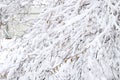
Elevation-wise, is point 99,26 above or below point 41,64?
above

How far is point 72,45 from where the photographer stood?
3.33 m

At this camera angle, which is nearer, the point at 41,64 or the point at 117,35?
the point at 117,35

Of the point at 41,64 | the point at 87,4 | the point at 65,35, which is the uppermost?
the point at 87,4

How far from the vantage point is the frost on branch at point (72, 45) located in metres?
3.18

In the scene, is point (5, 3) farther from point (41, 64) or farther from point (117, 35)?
point (117, 35)

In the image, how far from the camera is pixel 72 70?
3277 millimetres

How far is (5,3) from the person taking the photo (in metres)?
3.92

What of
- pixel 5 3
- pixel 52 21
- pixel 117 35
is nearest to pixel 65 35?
pixel 52 21

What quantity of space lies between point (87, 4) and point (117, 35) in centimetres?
50

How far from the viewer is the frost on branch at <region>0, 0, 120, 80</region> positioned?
10.4ft

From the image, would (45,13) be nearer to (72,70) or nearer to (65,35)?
(65,35)

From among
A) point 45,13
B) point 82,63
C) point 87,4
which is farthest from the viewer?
point 45,13

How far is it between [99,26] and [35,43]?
0.82 metres

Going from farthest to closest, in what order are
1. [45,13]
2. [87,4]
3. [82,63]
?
[45,13], [87,4], [82,63]
